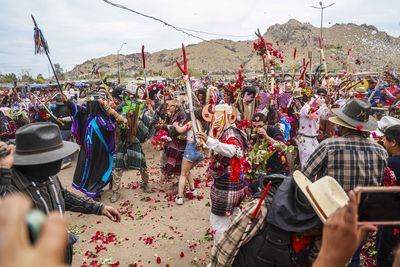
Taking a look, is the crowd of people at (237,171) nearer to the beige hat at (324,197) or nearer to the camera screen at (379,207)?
the beige hat at (324,197)

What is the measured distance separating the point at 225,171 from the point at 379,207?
2642 millimetres

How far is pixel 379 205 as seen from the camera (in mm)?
1343

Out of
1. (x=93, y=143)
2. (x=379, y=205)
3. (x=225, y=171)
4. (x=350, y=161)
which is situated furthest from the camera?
(x=93, y=143)

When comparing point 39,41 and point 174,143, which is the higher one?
point 39,41

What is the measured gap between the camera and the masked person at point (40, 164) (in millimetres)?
2098

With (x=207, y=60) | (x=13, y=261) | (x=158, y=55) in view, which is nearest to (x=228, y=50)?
(x=207, y=60)

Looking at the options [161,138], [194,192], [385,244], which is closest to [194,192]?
[194,192]

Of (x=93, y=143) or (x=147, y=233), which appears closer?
(x=147, y=233)

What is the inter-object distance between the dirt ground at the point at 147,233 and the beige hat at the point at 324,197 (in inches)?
116

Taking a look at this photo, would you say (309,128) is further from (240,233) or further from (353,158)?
(240,233)

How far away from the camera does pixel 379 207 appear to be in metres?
1.34

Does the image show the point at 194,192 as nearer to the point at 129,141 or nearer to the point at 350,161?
the point at 129,141

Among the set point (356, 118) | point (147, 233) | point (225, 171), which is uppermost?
point (356, 118)

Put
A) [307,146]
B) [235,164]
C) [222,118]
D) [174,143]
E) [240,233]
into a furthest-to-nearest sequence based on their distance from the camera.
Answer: [174,143] → [307,146] → [222,118] → [235,164] → [240,233]
